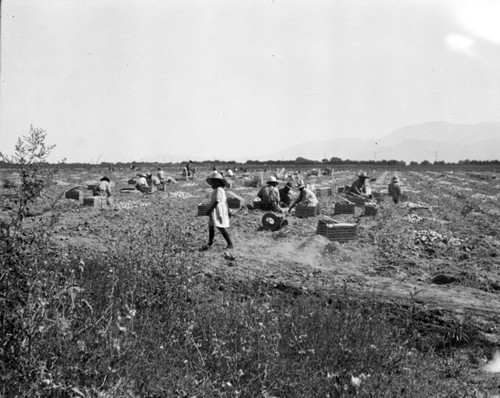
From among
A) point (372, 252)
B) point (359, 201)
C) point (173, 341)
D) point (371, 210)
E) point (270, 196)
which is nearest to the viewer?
point (173, 341)

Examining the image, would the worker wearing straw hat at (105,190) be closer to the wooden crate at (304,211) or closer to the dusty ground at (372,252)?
the dusty ground at (372,252)

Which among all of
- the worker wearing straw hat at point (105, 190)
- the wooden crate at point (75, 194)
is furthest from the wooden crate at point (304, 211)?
the wooden crate at point (75, 194)

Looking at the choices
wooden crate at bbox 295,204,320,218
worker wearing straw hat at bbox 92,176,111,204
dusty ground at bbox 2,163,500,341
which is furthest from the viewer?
worker wearing straw hat at bbox 92,176,111,204

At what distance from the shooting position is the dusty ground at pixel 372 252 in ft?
23.4

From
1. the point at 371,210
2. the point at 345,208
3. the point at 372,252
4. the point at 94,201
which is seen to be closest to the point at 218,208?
the point at 372,252

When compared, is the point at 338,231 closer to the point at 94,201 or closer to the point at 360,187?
the point at 360,187

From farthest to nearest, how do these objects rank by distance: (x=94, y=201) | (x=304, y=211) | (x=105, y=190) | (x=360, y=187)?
(x=360, y=187)
(x=105, y=190)
(x=94, y=201)
(x=304, y=211)

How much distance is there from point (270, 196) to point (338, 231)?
3807 mm

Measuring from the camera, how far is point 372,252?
404 inches

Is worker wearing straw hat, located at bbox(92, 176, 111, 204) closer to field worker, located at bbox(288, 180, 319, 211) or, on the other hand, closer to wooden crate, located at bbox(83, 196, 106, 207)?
wooden crate, located at bbox(83, 196, 106, 207)

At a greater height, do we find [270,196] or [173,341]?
[270,196]

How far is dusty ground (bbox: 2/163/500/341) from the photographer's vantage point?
7.12 metres

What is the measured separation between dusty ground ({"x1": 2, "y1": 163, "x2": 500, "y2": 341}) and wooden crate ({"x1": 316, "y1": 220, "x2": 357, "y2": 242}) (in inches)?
8.3

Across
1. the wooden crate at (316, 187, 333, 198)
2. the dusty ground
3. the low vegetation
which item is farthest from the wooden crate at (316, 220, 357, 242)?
the wooden crate at (316, 187, 333, 198)
